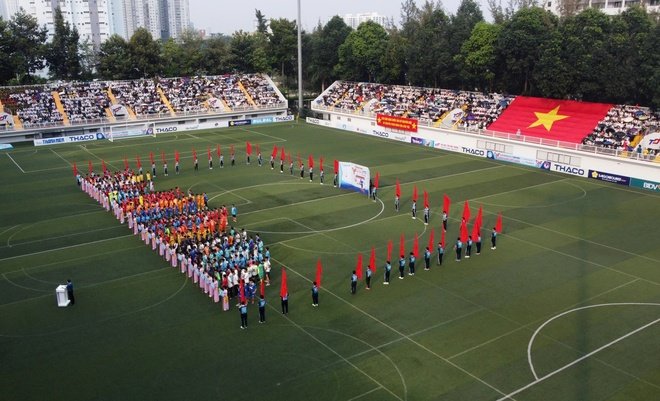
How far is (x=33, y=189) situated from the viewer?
37.1 meters

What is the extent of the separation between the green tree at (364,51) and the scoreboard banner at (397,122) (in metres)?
12.2

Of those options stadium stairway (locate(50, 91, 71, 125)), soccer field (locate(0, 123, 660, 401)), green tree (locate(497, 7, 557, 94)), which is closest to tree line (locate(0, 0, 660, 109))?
green tree (locate(497, 7, 557, 94))

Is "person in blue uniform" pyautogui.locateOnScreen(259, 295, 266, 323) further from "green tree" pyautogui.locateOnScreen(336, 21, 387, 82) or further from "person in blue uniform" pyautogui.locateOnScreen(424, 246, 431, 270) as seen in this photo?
"green tree" pyautogui.locateOnScreen(336, 21, 387, 82)

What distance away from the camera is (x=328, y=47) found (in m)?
72.2

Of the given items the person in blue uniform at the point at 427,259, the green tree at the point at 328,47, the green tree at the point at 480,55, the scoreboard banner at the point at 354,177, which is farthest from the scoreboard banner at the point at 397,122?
the person in blue uniform at the point at 427,259

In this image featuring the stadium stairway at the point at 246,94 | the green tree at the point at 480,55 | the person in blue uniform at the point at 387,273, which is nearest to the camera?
the person in blue uniform at the point at 387,273

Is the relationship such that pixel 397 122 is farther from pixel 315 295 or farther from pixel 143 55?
pixel 315 295

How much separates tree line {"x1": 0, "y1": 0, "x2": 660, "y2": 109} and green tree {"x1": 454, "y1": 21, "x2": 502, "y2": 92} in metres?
0.09

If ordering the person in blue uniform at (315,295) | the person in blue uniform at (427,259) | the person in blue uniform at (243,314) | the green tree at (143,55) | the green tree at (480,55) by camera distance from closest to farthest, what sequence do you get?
the person in blue uniform at (243,314), the person in blue uniform at (315,295), the person in blue uniform at (427,259), the green tree at (480,55), the green tree at (143,55)

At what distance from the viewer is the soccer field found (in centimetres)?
1542

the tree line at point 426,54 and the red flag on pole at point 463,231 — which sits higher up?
the tree line at point 426,54

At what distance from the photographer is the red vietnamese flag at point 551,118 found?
149 ft

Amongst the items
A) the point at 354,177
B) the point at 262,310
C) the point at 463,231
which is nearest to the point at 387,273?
the point at 463,231

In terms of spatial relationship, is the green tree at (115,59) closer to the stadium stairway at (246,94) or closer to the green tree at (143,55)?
the green tree at (143,55)
